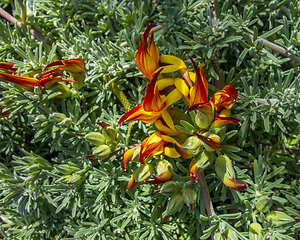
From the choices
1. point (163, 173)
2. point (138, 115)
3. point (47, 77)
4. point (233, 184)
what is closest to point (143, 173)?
point (163, 173)

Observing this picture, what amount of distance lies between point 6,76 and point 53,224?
1.32m

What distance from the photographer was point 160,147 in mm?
1417

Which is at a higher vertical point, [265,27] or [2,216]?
[265,27]

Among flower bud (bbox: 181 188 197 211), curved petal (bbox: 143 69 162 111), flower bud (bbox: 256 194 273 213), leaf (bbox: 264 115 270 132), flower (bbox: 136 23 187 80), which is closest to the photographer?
curved petal (bbox: 143 69 162 111)

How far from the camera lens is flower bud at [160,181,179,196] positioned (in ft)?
4.80

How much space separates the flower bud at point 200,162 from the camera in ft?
4.50

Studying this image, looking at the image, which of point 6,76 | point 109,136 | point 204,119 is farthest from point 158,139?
point 6,76

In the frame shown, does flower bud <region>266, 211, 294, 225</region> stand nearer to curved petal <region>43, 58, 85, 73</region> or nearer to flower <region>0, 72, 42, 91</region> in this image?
curved petal <region>43, 58, 85, 73</region>

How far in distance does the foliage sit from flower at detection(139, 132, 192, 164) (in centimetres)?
37

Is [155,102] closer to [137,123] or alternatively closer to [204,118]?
[204,118]

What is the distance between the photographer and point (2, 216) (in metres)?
2.22

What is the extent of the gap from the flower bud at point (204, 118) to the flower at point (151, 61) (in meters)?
0.28

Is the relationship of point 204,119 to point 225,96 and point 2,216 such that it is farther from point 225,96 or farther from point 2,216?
point 2,216

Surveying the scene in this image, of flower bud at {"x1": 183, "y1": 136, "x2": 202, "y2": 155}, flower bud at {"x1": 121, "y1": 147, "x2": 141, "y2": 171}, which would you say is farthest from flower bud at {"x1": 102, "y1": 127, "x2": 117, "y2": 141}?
flower bud at {"x1": 183, "y1": 136, "x2": 202, "y2": 155}
